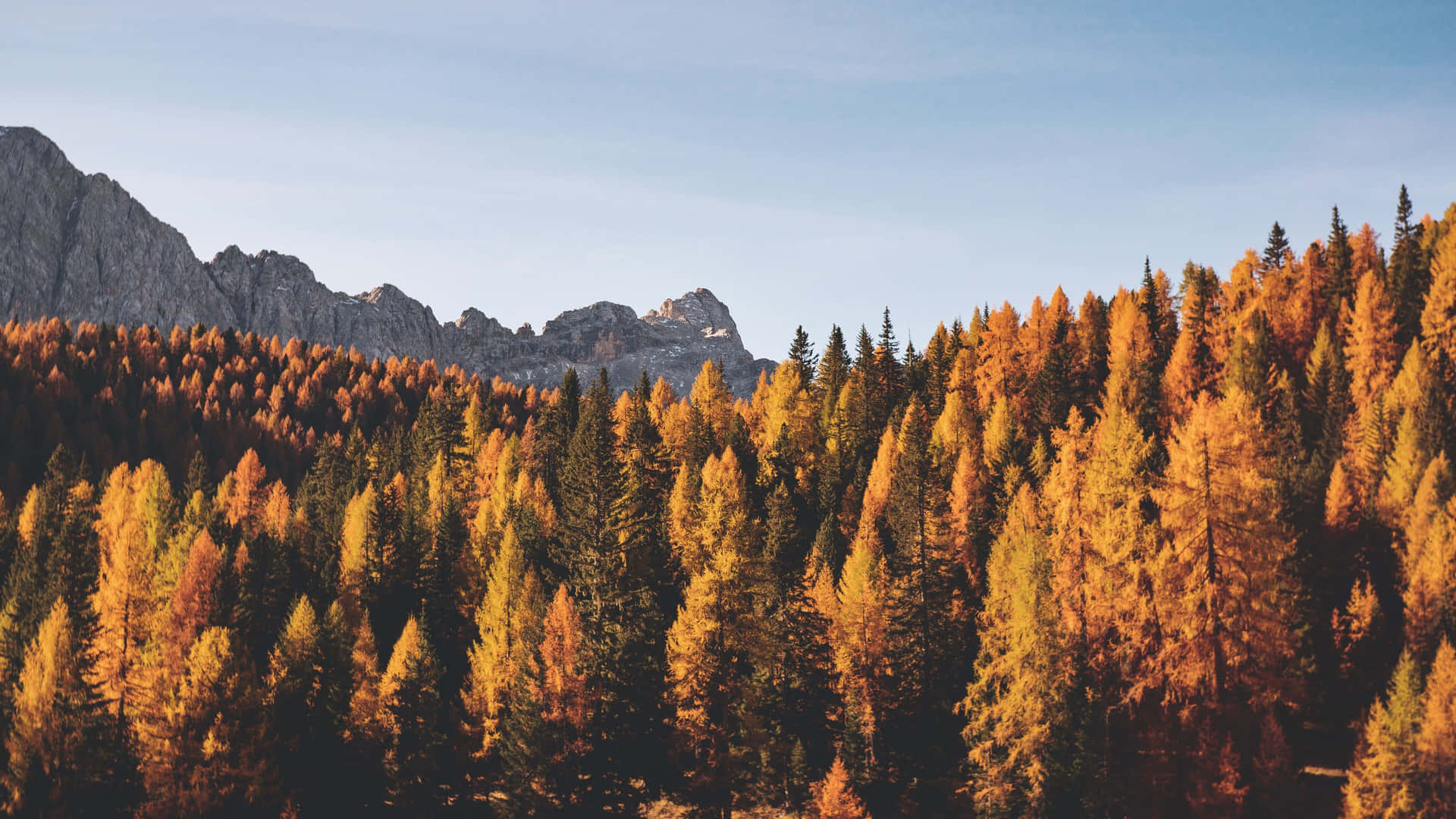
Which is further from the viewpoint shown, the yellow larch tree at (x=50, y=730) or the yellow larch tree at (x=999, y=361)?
the yellow larch tree at (x=999, y=361)

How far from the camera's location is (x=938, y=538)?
62.4 m

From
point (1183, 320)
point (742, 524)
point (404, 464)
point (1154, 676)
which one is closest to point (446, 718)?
point (742, 524)

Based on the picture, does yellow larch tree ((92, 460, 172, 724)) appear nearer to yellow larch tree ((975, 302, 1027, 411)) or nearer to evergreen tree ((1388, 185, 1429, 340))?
yellow larch tree ((975, 302, 1027, 411))

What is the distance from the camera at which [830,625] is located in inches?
2447

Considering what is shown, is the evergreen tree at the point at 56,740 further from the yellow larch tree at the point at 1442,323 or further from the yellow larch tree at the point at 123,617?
the yellow larch tree at the point at 1442,323

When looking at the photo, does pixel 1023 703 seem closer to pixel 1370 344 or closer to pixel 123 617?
pixel 123 617

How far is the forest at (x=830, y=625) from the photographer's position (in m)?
46.1

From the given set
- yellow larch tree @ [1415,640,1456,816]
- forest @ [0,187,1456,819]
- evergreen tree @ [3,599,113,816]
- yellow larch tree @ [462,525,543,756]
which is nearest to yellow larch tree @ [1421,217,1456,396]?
forest @ [0,187,1456,819]

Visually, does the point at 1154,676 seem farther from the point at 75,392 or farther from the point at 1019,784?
the point at 75,392

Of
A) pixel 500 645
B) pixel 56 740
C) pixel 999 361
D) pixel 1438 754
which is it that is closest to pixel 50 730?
pixel 56 740

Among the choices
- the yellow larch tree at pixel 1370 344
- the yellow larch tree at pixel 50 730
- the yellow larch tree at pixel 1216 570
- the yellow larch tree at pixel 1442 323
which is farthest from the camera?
the yellow larch tree at pixel 1442 323

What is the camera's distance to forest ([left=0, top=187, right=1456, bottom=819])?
4612cm

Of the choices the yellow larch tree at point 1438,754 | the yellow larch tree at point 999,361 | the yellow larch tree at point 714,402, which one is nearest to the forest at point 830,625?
the yellow larch tree at point 1438,754

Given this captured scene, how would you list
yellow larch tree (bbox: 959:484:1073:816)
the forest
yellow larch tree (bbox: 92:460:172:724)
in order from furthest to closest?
yellow larch tree (bbox: 92:460:172:724) < yellow larch tree (bbox: 959:484:1073:816) < the forest
